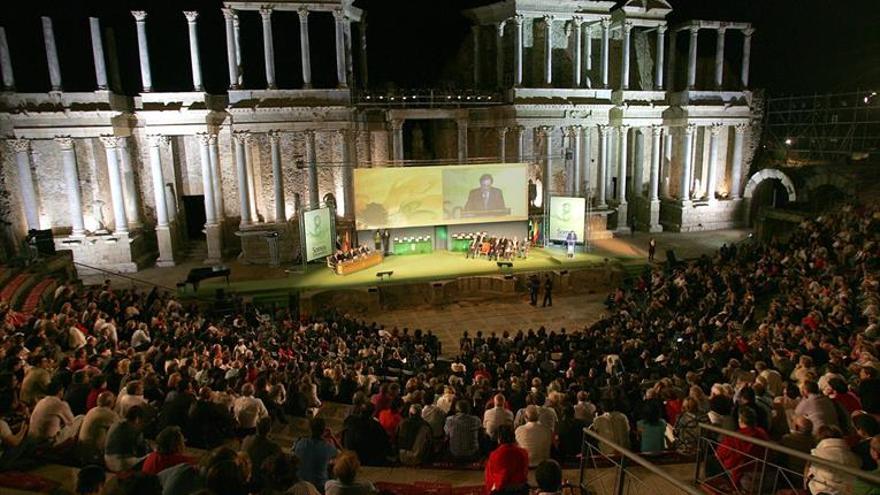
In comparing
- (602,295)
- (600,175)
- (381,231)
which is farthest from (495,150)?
(602,295)

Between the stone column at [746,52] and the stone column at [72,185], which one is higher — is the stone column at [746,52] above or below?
above

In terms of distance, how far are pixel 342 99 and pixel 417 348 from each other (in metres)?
16.8

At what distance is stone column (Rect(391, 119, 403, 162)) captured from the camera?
29.5 meters

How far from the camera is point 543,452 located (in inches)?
298

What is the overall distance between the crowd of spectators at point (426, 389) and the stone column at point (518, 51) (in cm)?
1696

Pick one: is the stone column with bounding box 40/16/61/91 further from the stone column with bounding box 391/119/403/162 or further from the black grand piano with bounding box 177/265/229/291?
the stone column with bounding box 391/119/403/162

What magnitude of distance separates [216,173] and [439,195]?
1074cm

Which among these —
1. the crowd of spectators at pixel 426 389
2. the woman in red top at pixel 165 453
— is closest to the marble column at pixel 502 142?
the crowd of spectators at pixel 426 389

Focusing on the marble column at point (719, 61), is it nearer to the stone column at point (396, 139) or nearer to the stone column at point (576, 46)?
the stone column at point (576, 46)

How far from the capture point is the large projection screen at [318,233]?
25453mm

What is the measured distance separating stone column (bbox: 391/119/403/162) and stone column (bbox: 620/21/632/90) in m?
13.1

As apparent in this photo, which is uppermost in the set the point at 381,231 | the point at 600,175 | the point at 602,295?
the point at 600,175

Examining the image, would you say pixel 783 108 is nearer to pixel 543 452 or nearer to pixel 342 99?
pixel 342 99

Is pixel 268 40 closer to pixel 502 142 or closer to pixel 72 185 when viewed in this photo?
pixel 72 185
